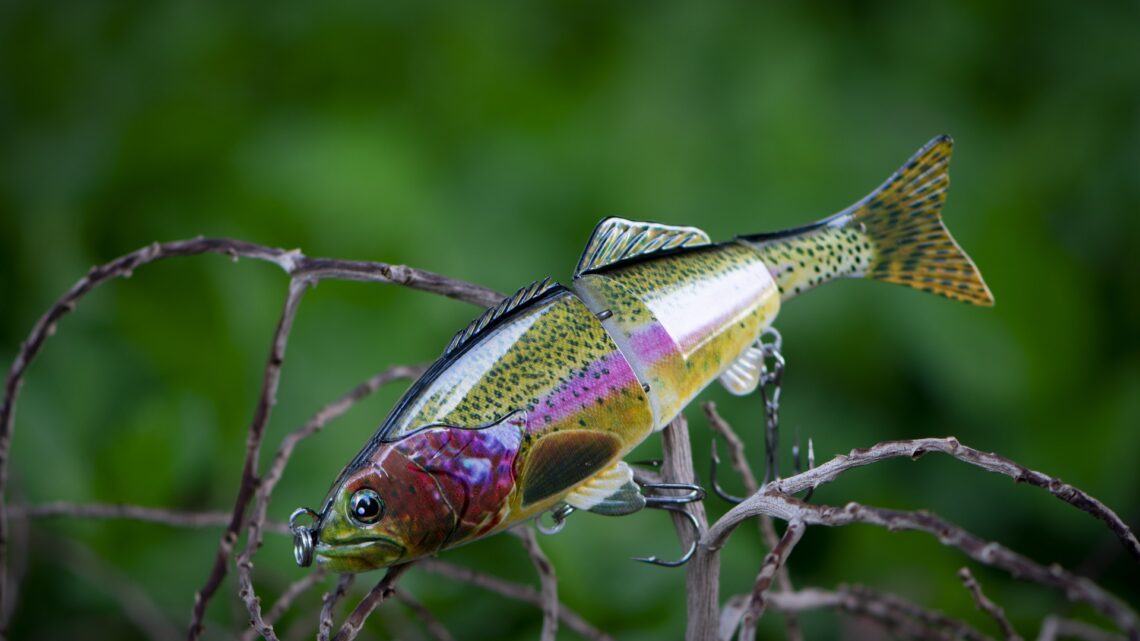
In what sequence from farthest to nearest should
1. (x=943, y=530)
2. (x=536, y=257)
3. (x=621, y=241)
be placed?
(x=536, y=257) → (x=621, y=241) → (x=943, y=530)

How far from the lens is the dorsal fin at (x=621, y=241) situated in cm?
33

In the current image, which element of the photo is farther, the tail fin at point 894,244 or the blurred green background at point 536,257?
the blurred green background at point 536,257

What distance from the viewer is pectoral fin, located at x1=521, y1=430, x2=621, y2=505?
29 centimetres

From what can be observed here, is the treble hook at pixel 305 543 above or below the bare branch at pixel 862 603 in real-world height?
above

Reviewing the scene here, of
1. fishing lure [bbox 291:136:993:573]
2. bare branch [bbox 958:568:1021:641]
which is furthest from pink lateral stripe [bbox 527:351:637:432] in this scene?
bare branch [bbox 958:568:1021:641]

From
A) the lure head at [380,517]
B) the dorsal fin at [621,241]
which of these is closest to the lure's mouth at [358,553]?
the lure head at [380,517]

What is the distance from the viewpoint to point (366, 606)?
10.9 inches

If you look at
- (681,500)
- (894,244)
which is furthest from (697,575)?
(894,244)

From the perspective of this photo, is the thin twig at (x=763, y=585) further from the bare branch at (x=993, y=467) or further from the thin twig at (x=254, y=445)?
the thin twig at (x=254, y=445)

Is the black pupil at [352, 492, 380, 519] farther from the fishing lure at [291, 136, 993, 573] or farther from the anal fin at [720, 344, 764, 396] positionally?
the anal fin at [720, 344, 764, 396]

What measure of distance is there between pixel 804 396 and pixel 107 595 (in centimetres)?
48

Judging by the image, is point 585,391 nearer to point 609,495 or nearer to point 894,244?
point 609,495

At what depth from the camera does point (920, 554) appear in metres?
0.68

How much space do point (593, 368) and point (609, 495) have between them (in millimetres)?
38
